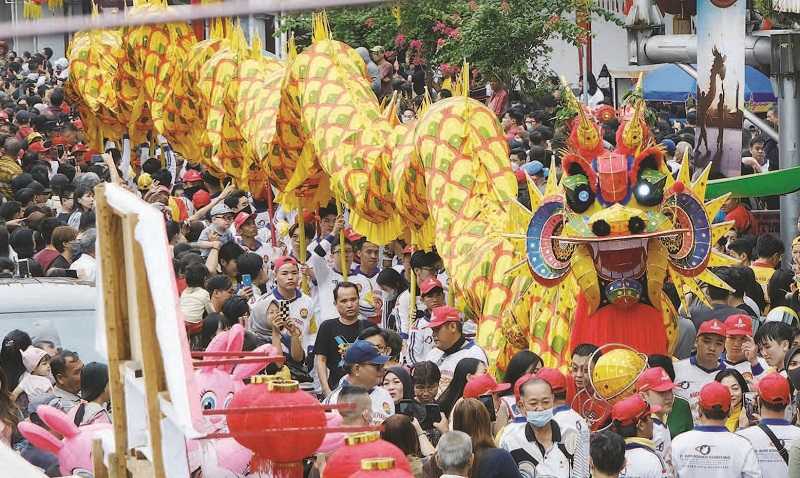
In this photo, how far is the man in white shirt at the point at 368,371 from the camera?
22.7 ft

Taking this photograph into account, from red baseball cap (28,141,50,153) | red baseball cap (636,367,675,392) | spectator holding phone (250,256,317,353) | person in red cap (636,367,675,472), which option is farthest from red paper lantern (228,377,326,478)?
red baseball cap (28,141,50,153)

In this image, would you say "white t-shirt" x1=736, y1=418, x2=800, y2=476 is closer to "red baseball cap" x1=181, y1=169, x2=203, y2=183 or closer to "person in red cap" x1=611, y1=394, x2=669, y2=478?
"person in red cap" x1=611, y1=394, x2=669, y2=478

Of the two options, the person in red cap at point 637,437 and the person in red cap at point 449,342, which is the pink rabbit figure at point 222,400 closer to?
the person in red cap at point 637,437

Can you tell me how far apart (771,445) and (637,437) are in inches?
25.3

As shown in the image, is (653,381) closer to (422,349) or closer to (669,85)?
(422,349)

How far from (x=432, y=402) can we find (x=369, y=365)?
37 centimetres

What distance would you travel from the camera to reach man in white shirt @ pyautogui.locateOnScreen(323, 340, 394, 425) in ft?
22.7

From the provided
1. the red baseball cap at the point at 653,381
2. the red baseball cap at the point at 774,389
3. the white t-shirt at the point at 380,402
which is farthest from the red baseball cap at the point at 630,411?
the white t-shirt at the point at 380,402

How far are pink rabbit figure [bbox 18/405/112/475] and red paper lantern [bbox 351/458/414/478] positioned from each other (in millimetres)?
1187

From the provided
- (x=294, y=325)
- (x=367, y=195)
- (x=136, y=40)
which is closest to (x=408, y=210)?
(x=367, y=195)

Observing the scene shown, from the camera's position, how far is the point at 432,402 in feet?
23.7

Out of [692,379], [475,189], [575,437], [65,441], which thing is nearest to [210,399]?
[65,441]

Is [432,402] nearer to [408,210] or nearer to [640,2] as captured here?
[408,210]

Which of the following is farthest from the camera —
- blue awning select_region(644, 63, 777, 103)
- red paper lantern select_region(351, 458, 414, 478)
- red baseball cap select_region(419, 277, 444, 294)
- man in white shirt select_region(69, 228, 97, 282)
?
blue awning select_region(644, 63, 777, 103)
